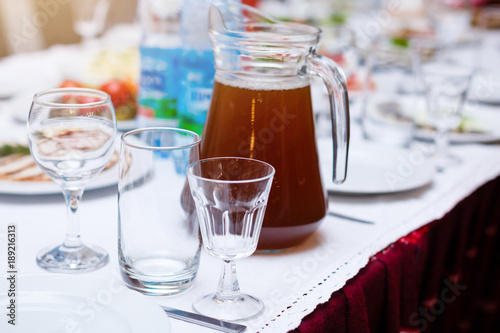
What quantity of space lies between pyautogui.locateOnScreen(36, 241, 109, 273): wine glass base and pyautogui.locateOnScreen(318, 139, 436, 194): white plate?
0.33 m

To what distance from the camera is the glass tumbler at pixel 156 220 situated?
0.55 meters

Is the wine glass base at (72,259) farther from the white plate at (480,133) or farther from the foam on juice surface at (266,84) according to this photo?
the white plate at (480,133)

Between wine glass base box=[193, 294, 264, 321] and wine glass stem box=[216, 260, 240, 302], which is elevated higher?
wine glass stem box=[216, 260, 240, 302]

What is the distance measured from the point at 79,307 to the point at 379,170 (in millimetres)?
537

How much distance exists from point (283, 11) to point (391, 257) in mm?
1877

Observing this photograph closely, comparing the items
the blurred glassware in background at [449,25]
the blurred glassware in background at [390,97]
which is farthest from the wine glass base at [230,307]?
the blurred glassware in background at [449,25]

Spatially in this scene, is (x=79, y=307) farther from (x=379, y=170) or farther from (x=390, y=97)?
(x=390, y=97)

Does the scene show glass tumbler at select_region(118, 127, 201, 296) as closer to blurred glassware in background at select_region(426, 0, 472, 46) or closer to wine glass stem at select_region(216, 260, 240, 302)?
wine glass stem at select_region(216, 260, 240, 302)

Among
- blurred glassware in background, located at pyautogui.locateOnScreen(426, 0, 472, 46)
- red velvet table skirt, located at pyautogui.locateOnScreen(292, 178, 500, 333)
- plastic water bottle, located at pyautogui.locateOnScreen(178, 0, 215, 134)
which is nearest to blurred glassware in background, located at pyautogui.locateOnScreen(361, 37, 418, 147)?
red velvet table skirt, located at pyautogui.locateOnScreen(292, 178, 500, 333)

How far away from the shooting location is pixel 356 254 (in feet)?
2.24

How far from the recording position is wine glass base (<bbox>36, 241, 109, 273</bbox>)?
61 centimetres

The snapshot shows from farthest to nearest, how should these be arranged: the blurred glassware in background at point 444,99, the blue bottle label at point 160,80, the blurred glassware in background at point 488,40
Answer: the blurred glassware in background at point 488,40 < the blurred glassware in background at point 444,99 < the blue bottle label at point 160,80

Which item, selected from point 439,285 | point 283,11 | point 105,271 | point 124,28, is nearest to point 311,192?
point 105,271

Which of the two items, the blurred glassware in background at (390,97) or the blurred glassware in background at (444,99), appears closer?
the blurred glassware in background at (444,99)
